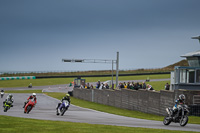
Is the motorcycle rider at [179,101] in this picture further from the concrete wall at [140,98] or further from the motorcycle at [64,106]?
the motorcycle at [64,106]

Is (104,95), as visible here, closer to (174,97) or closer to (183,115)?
(174,97)

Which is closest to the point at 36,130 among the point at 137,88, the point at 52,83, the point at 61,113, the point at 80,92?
the point at 61,113

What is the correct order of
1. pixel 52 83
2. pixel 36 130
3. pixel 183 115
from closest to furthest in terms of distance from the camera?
pixel 36 130 < pixel 183 115 < pixel 52 83

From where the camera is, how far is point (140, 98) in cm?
3078

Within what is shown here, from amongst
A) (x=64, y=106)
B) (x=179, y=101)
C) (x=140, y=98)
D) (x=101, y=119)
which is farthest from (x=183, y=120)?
(x=140, y=98)

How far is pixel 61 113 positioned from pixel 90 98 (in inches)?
847

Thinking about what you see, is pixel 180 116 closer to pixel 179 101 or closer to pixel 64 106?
pixel 179 101

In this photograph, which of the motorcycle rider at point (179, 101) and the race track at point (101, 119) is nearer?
the race track at point (101, 119)

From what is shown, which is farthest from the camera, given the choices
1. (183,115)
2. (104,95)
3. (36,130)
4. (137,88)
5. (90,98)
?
(90,98)

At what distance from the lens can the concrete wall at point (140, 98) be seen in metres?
24.8

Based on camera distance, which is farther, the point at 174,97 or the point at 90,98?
the point at 90,98

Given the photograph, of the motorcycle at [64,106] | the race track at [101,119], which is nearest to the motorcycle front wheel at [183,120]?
the race track at [101,119]

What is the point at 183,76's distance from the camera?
2888cm

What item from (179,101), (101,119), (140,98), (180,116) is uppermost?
(179,101)
